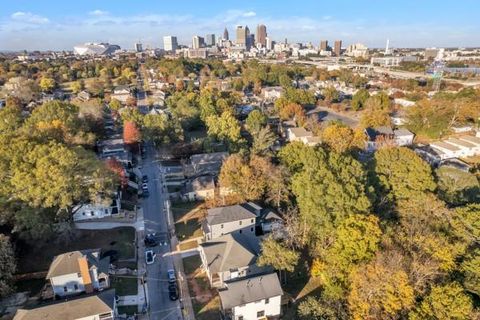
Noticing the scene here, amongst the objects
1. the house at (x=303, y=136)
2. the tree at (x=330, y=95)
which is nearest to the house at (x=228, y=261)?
the house at (x=303, y=136)

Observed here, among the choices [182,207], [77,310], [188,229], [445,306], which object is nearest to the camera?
[445,306]

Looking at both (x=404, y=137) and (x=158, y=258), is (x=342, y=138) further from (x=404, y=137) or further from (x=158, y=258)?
(x=158, y=258)

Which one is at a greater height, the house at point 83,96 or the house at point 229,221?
the house at point 83,96

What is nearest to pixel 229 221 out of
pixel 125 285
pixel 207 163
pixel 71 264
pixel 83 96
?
pixel 125 285

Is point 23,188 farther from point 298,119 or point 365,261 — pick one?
point 298,119

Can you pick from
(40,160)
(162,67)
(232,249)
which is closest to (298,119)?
(232,249)

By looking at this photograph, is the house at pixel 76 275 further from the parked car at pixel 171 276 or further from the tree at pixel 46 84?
the tree at pixel 46 84
